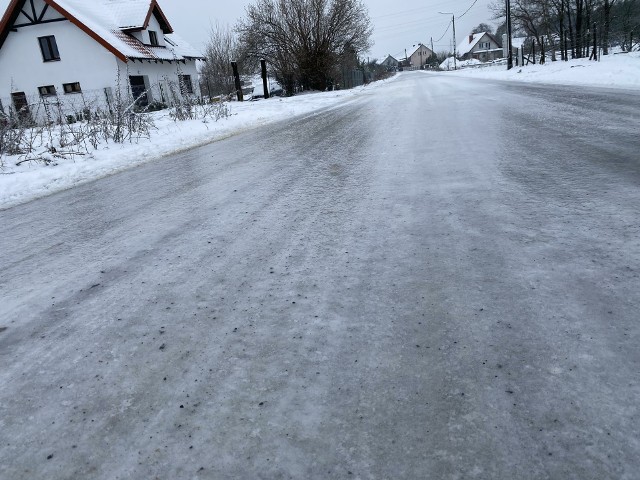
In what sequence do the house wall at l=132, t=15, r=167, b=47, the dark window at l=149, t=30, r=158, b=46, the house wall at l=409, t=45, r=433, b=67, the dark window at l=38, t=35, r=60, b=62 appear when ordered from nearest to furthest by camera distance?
1. the dark window at l=38, t=35, r=60, b=62
2. the house wall at l=132, t=15, r=167, b=47
3. the dark window at l=149, t=30, r=158, b=46
4. the house wall at l=409, t=45, r=433, b=67

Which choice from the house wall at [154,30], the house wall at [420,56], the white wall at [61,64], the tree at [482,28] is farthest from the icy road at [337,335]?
the house wall at [420,56]

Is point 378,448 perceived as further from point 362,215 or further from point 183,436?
point 362,215

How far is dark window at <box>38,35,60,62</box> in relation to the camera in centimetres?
2631

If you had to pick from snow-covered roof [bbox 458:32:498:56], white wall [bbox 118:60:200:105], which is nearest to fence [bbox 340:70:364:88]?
white wall [bbox 118:60:200:105]

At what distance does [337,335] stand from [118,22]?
3240 centimetres

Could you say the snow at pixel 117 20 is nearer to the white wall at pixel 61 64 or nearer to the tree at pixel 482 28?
the white wall at pixel 61 64

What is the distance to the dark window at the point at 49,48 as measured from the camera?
26.3 meters

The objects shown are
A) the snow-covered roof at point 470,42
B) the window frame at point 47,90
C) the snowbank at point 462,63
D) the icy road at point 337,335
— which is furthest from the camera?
the snow-covered roof at point 470,42

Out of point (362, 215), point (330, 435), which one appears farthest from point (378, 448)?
point (362, 215)

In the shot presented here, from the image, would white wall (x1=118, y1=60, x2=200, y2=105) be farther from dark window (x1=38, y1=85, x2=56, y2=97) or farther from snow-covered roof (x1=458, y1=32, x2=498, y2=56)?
snow-covered roof (x1=458, y1=32, x2=498, y2=56)

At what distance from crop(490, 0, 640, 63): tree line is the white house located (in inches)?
985

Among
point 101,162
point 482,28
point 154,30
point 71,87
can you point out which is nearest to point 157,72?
point 154,30

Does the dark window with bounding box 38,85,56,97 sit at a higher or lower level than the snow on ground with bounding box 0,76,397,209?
higher

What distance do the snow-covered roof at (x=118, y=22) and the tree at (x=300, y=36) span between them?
5817mm
